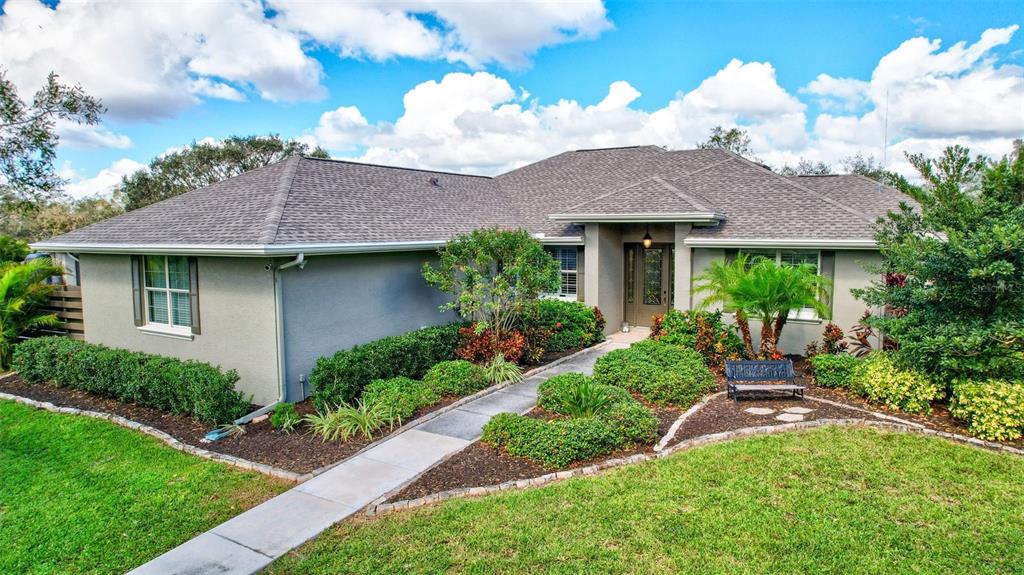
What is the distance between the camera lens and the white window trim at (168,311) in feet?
36.2

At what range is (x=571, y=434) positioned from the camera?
7.30 metres

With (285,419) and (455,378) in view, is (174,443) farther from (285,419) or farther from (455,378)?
(455,378)

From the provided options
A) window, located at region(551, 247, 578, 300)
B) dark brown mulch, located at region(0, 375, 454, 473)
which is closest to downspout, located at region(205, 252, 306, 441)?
dark brown mulch, located at region(0, 375, 454, 473)

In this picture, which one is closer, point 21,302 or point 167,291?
point 167,291

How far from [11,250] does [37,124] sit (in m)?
8.00

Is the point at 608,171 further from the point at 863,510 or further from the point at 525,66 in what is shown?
the point at 863,510

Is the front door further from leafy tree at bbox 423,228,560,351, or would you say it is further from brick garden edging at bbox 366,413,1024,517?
brick garden edging at bbox 366,413,1024,517

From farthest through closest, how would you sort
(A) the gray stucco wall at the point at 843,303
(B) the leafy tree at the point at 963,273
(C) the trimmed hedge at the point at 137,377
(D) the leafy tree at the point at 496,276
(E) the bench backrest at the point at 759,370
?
(A) the gray stucco wall at the point at 843,303
(D) the leafy tree at the point at 496,276
(E) the bench backrest at the point at 759,370
(C) the trimmed hedge at the point at 137,377
(B) the leafy tree at the point at 963,273

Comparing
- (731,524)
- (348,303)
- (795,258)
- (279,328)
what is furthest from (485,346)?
(795,258)

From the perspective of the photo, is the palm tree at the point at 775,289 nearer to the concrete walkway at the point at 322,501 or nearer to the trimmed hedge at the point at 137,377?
the concrete walkway at the point at 322,501

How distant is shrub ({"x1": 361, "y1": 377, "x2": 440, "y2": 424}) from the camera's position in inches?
350

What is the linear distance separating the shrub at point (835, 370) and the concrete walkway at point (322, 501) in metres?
5.30

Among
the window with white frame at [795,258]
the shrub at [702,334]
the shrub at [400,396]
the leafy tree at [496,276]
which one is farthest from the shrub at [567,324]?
the shrub at [400,396]

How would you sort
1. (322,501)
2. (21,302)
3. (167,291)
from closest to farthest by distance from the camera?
(322,501) < (167,291) < (21,302)
